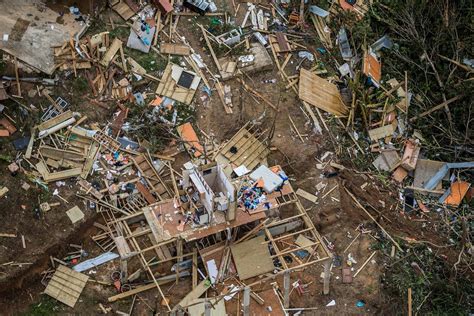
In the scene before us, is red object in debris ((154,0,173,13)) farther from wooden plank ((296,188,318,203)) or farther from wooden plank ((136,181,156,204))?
wooden plank ((296,188,318,203))

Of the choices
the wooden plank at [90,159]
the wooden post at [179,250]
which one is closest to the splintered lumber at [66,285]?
the wooden post at [179,250]

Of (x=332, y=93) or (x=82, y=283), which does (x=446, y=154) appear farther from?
(x=82, y=283)

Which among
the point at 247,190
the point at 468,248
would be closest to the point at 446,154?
the point at 468,248

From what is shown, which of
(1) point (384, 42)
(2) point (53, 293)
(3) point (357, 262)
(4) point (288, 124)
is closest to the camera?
(2) point (53, 293)

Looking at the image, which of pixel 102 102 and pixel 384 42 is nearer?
pixel 102 102

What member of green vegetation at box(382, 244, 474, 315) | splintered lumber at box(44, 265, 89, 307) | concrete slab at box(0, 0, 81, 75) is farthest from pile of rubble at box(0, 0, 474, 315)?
green vegetation at box(382, 244, 474, 315)
